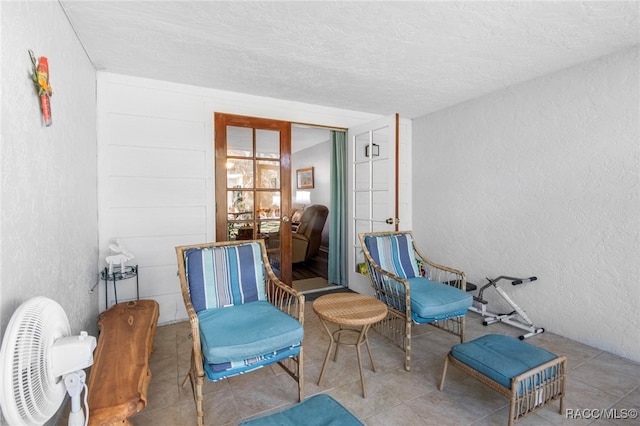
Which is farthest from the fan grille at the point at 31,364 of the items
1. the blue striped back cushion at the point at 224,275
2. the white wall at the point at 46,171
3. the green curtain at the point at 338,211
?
the green curtain at the point at 338,211

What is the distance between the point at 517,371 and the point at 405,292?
0.81 m

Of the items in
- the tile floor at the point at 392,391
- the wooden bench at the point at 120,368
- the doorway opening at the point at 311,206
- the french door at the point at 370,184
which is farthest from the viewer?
the doorway opening at the point at 311,206

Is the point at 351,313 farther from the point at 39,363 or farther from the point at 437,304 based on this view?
the point at 39,363

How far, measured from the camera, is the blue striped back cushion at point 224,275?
81.4 inches

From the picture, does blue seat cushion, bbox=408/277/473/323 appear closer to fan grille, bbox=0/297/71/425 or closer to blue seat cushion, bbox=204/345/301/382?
blue seat cushion, bbox=204/345/301/382

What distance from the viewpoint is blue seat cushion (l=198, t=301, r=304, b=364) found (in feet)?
5.22

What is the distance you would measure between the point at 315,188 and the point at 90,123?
4725 mm

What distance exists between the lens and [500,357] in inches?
68.9

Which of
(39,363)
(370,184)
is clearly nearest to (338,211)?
(370,184)

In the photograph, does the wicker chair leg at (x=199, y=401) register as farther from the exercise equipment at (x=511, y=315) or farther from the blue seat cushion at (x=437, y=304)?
the exercise equipment at (x=511, y=315)

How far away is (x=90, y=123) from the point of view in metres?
2.54

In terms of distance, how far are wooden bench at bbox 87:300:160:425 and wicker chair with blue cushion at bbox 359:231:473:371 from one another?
1.69 m

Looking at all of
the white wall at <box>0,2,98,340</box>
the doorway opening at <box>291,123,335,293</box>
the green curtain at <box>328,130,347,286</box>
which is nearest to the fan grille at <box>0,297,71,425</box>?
the white wall at <box>0,2,98,340</box>

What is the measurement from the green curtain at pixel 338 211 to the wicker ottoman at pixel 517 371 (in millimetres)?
2541
